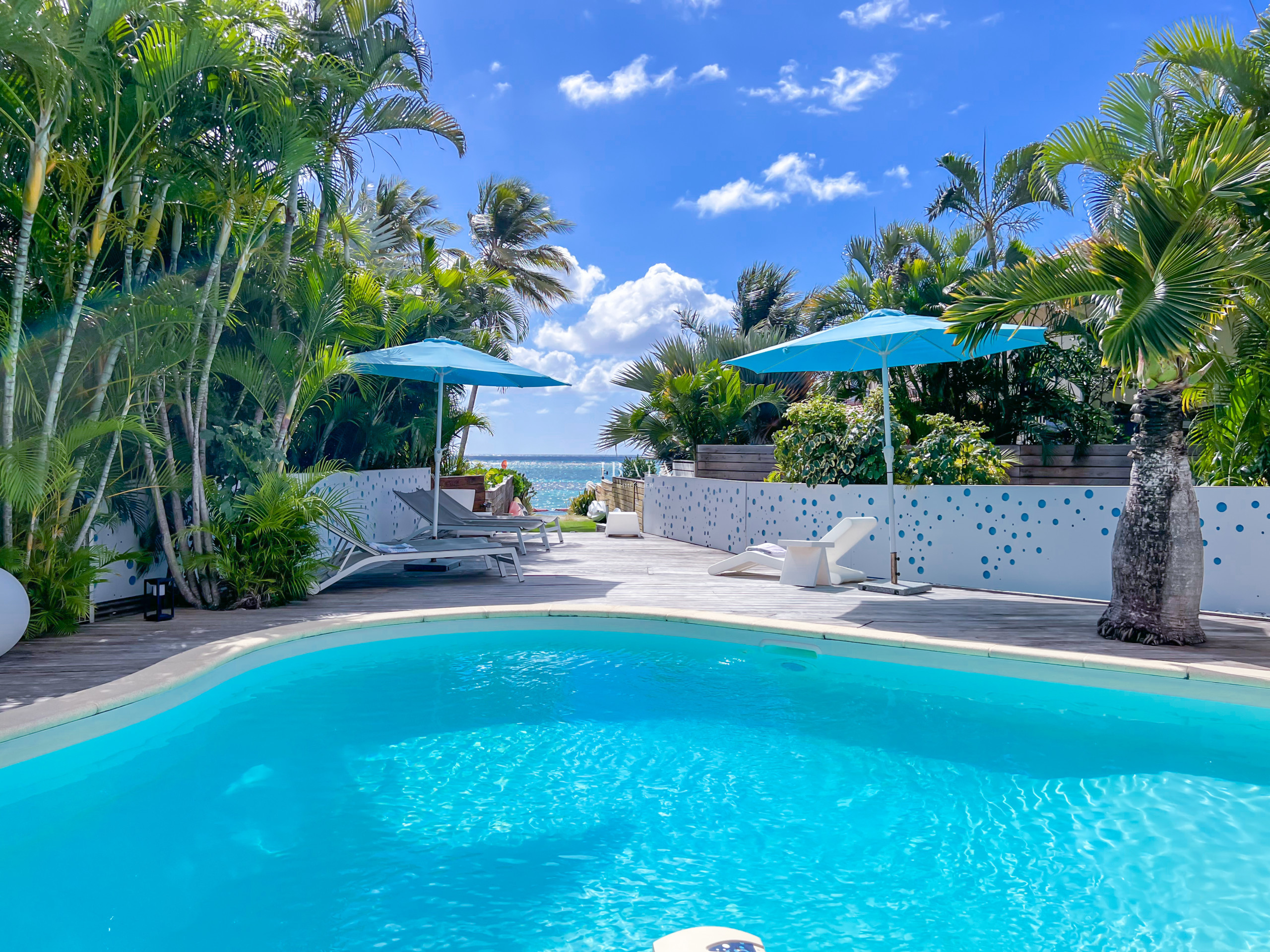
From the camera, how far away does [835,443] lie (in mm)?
8781

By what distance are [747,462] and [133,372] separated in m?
8.10

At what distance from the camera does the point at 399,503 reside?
1127cm

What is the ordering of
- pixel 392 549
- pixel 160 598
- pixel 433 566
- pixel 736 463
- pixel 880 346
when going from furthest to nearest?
pixel 736 463
pixel 433 566
pixel 880 346
pixel 392 549
pixel 160 598

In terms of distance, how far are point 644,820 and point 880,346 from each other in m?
5.86

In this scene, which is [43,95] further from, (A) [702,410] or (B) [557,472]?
(B) [557,472]

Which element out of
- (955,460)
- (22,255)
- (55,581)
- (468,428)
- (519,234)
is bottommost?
(55,581)

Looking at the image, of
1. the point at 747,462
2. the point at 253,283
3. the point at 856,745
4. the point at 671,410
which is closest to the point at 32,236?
the point at 253,283

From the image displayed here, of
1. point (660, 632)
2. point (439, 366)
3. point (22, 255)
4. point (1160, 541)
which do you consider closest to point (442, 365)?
point (439, 366)

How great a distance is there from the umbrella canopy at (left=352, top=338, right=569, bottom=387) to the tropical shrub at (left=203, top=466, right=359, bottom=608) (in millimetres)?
1633

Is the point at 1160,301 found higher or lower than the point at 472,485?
higher

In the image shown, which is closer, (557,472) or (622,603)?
(622,603)

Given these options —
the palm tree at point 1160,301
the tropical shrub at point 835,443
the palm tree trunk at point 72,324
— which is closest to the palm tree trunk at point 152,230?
the palm tree trunk at point 72,324

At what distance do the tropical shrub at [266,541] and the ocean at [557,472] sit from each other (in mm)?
20886

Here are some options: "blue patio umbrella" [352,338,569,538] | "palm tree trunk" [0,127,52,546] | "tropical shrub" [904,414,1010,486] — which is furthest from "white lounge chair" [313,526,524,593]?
"tropical shrub" [904,414,1010,486]
